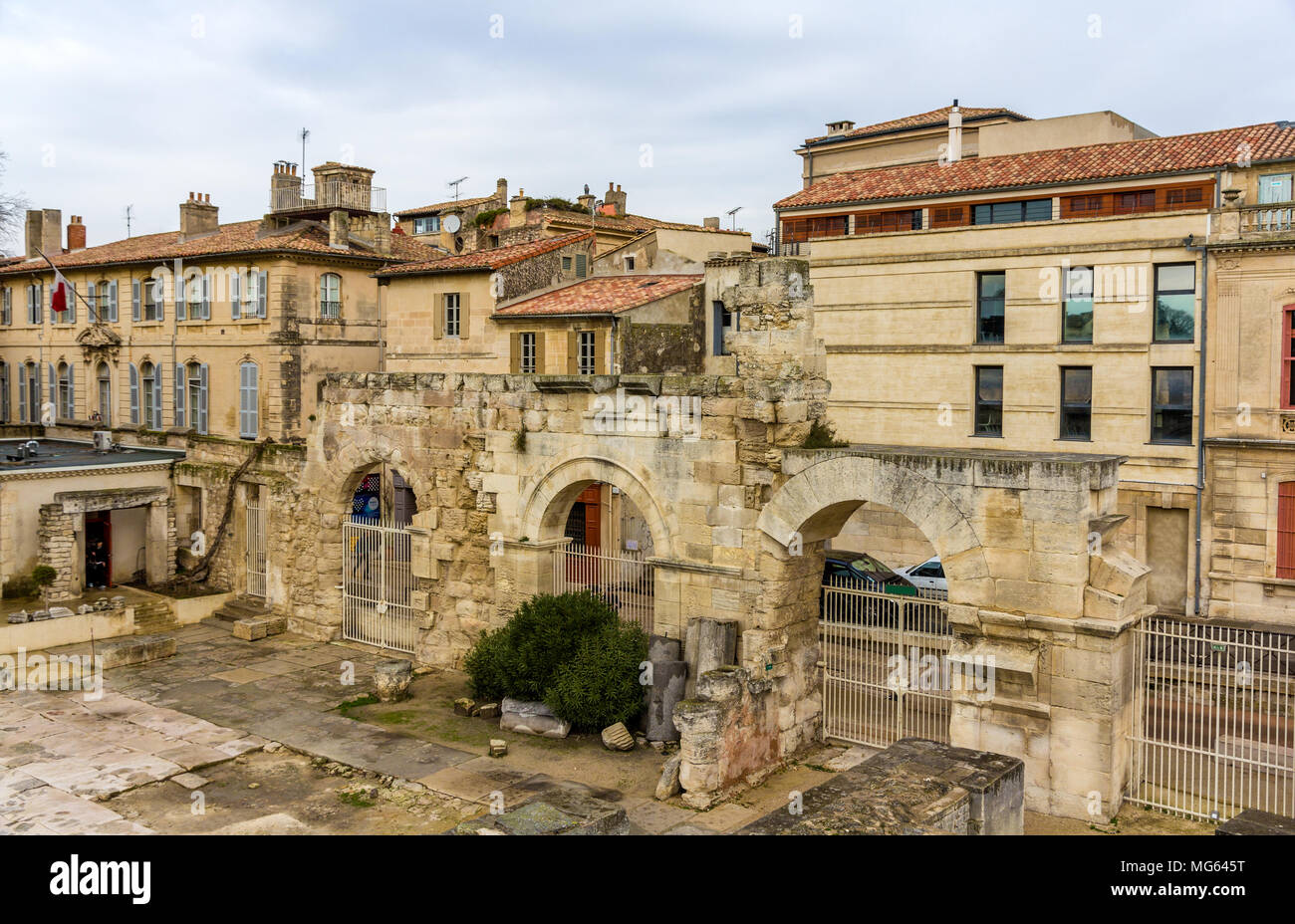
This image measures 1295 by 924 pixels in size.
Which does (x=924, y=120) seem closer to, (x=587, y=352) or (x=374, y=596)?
(x=587, y=352)

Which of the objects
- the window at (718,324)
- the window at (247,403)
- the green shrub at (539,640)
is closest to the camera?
the green shrub at (539,640)

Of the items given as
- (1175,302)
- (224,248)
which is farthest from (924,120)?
(224,248)

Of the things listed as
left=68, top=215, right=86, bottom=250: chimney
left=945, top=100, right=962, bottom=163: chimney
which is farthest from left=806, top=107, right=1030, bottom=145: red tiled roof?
left=68, top=215, right=86, bottom=250: chimney

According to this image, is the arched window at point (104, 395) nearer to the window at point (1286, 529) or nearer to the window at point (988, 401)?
the window at point (988, 401)

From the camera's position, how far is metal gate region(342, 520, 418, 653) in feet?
59.9

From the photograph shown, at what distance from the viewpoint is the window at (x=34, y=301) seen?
32.7 metres

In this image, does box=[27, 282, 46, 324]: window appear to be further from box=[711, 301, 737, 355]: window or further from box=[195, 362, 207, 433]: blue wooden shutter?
box=[711, 301, 737, 355]: window

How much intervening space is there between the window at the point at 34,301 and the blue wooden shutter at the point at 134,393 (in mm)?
6044

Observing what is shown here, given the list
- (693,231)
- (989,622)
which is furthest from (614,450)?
(693,231)

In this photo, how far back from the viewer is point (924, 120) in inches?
1190

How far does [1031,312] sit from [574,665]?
1478cm

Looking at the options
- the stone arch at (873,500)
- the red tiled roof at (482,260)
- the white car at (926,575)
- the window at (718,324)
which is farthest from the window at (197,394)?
the stone arch at (873,500)

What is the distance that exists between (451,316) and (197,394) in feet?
22.9

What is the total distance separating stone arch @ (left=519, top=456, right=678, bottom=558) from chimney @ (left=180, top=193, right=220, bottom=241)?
20312 mm
